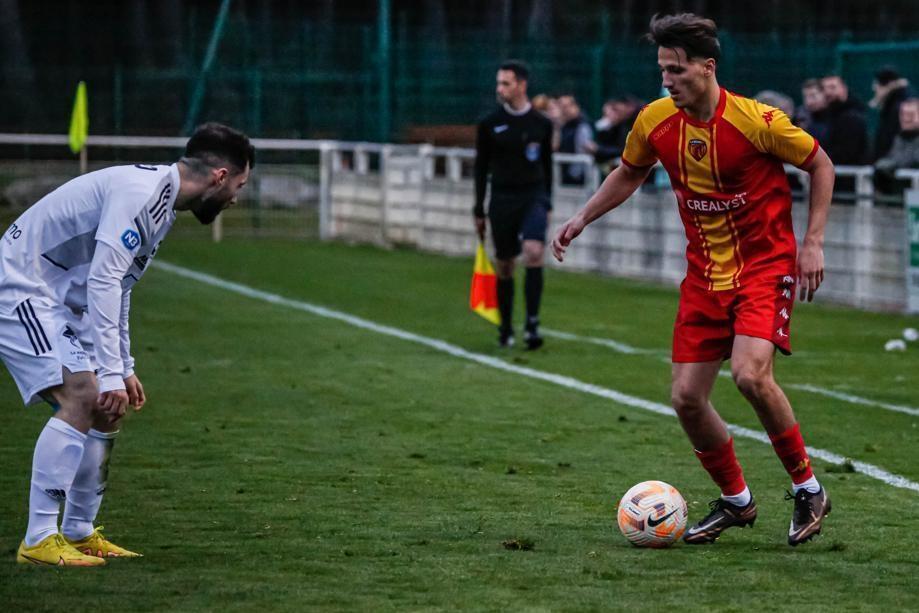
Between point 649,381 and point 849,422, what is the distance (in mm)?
2082

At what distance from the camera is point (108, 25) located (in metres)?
29.8

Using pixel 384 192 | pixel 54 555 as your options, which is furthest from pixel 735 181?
pixel 384 192

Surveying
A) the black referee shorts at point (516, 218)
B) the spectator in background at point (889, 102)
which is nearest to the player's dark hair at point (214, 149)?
the black referee shorts at point (516, 218)

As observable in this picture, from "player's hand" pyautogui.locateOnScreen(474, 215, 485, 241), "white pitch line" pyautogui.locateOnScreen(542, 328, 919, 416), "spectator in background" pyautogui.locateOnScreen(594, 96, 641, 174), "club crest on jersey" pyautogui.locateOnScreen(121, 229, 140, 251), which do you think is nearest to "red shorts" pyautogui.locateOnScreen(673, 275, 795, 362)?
"club crest on jersey" pyautogui.locateOnScreen(121, 229, 140, 251)

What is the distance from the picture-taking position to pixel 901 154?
16.8 m

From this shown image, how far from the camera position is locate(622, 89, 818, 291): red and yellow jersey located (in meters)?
6.82

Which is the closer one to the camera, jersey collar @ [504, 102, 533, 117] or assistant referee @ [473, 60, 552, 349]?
assistant referee @ [473, 60, 552, 349]

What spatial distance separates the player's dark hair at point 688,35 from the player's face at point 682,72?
2 centimetres

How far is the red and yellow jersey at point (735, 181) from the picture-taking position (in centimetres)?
682

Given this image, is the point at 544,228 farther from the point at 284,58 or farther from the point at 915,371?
the point at 284,58

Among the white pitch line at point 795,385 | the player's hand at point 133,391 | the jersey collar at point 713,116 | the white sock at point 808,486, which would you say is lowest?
the white pitch line at point 795,385

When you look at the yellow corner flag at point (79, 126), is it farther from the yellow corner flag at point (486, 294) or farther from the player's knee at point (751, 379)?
the player's knee at point (751, 379)

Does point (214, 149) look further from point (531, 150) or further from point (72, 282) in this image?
point (531, 150)

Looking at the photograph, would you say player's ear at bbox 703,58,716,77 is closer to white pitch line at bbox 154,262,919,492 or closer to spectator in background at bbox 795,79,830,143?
white pitch line at bbox 154,262,919,492
